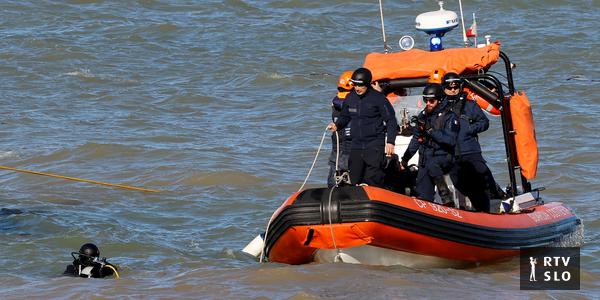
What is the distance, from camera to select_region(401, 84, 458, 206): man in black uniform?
926cm

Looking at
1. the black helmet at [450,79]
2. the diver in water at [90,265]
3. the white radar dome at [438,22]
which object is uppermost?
the white radar dome at [438,22]

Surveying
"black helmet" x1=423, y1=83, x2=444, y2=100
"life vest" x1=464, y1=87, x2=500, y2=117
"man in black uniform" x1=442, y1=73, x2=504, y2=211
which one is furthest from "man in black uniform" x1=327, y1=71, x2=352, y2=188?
"life vest" x1=464, y1=87, x2=500, y2=117

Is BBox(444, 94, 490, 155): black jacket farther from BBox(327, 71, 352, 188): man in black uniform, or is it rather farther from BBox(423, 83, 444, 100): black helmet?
BBox(327, 71, 352, 188): man in black uniform

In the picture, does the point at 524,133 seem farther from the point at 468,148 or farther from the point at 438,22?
the point at 438,22

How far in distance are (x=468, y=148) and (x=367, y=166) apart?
0.87 metres

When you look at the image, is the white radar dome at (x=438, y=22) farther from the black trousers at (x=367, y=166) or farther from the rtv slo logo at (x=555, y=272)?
the rtv slo logo at (x=555, y=272)

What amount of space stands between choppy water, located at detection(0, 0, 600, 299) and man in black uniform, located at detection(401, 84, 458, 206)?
0.73 meters

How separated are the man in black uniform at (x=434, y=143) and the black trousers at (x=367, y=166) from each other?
0.31 m

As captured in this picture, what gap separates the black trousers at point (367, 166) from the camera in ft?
30.7

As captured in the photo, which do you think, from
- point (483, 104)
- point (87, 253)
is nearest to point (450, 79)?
point (483, 104)

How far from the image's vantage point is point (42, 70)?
2136 cm

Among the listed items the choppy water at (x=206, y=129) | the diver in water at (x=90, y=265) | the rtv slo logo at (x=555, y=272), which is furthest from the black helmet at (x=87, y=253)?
the rtv slo logo at (x=555, y=272)

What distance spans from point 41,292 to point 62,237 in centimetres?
247

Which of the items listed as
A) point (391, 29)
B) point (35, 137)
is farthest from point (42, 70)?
point (391, 29)
